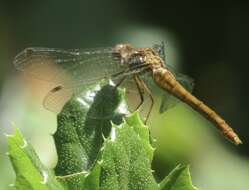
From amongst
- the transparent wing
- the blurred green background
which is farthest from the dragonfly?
the blurred green background

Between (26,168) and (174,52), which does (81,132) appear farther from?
(174,52)

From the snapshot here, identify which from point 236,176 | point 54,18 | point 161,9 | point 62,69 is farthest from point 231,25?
point 62,69

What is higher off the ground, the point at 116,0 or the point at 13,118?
Result: the point at 116,0

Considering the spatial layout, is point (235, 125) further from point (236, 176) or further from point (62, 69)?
point (62, 69)

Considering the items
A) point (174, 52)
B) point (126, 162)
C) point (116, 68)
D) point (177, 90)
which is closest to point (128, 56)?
point (116, 68)

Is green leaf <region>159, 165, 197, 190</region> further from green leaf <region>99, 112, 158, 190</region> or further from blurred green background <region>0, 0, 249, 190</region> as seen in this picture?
blurred green background <region>0, 0, 249, 190</region>
